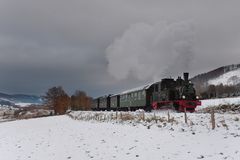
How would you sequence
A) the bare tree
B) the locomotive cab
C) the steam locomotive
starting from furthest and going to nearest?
Result: 1. the bare tree
2. the steam locomotive
3. the locomotive cab

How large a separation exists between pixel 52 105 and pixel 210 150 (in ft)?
297

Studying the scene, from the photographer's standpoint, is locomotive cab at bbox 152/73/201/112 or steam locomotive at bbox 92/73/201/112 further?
steam locomotive at bbox 92/73/201/112

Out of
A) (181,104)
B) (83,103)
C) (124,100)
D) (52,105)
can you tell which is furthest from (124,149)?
(83,103)

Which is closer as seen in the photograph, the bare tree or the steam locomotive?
the steam locomotive

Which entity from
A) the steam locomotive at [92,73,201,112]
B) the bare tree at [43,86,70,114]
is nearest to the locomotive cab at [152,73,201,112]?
the steam locomotive at [92,73,201,112]

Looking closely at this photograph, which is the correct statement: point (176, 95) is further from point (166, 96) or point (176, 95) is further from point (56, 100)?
point (56, 100)

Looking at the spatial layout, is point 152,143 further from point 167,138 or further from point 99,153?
point 99,153

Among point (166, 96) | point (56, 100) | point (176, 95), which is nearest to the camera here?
point (176, 95)

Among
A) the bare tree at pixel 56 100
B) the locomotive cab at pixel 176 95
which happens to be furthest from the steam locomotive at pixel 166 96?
the bare tree at pixel 56 100

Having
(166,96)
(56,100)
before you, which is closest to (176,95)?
(166,96)

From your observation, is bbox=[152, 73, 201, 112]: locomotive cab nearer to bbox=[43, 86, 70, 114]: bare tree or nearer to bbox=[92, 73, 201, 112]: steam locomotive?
bbox=[92, 73, 201, 112]: steam locomotive

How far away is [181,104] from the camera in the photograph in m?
32.1

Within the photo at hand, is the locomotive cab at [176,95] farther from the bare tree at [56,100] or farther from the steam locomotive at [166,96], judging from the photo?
the bare tree at [56,100]

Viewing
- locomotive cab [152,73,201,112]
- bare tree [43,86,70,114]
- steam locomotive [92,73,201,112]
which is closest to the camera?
locomotive cab [152,73,201,112]
